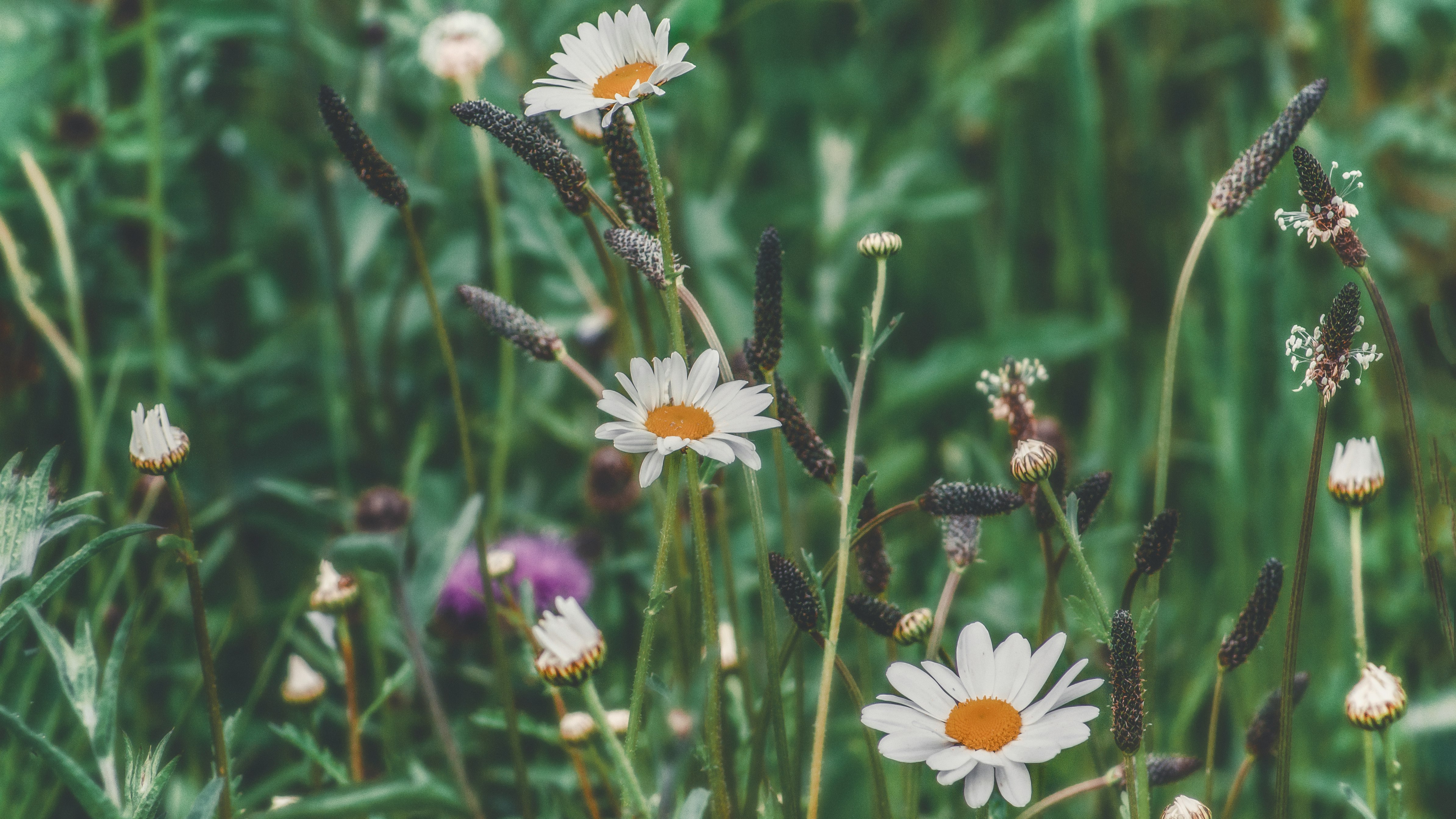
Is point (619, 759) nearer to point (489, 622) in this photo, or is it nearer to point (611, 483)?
point (489, 622)

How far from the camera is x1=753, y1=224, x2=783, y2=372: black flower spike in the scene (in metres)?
0.43

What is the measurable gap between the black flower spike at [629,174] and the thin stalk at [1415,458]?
0.91 ft

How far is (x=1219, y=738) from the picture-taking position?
873 millimetres

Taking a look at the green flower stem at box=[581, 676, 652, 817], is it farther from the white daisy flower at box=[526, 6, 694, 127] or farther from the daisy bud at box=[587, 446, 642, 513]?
the daisy bud at box=[587, 446, 642, 513]

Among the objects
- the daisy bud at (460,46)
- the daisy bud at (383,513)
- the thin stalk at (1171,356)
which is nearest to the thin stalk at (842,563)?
the thin stalk at (1171,356)

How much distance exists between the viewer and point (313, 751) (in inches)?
20.3

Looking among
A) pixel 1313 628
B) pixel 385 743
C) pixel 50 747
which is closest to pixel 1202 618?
pixel 1313 628

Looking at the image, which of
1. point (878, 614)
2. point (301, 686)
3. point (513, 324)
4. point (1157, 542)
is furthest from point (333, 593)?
point (1157, 542)

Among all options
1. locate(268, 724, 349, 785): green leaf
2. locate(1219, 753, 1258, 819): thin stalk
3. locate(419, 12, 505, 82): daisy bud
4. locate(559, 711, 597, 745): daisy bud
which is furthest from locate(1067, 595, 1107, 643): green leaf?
locate(419, 12, 505, 82): daisy bud

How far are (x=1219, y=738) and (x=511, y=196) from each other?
0.80 metres

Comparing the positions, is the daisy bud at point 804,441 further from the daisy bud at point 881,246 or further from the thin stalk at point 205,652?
the thin stalk at point 205,652

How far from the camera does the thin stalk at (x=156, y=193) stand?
83cm

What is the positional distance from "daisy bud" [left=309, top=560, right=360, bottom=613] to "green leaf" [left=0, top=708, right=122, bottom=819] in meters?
0.16

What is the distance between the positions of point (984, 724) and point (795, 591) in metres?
0.09
